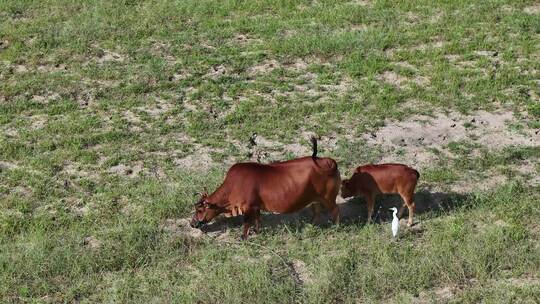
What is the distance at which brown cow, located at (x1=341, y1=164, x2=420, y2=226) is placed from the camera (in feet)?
28.1

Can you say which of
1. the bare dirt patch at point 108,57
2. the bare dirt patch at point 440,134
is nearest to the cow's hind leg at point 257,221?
the bare dirt patch at point 440,134

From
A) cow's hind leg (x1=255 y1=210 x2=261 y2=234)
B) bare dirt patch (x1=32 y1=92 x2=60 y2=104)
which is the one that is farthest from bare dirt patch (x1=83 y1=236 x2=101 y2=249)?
bare dirt patch (x1=32 y1=92 x2=60 y2=104)

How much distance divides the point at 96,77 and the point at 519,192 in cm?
586

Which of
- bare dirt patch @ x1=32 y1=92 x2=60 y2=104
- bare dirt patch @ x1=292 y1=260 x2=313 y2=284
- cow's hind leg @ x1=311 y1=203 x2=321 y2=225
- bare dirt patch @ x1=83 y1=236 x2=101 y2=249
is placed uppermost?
bare dirt patch @ x1=32 y1=92 x2=60 y2=104

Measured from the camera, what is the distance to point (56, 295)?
25.2 feet

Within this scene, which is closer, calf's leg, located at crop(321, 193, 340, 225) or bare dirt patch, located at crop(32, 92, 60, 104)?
calf's leg, located at crop(321, 193, 340, 225)

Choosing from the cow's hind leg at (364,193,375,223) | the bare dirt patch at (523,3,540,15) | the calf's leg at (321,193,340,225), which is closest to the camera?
the calf's leg at (321,193,340,225)

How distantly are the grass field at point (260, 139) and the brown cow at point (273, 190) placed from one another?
0.96ft

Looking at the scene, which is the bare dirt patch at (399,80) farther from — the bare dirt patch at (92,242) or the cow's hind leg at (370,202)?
the bare dirt patch at (92,242)

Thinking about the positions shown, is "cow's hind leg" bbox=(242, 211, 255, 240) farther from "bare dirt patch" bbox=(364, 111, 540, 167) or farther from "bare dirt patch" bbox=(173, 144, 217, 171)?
"bare dirt patch" bbox=(364, 111, 540, 167)

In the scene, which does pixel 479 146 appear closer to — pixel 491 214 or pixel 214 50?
pixel 491 214

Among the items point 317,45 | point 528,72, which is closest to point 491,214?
point 528,72

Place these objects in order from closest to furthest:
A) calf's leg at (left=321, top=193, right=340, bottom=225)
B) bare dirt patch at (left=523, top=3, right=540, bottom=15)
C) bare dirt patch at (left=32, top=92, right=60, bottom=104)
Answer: calf's leg at (left=321, top=193, right=340, bottom=225)
bare dirt patch at (left=32, top=92, right=60, bottom=104)
bare dirt patch at (left=523, top=3, right=540, bottom=15)

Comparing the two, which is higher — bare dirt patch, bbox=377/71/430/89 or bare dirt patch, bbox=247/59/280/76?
bare dirt patch, bbox=247/59/280/76
